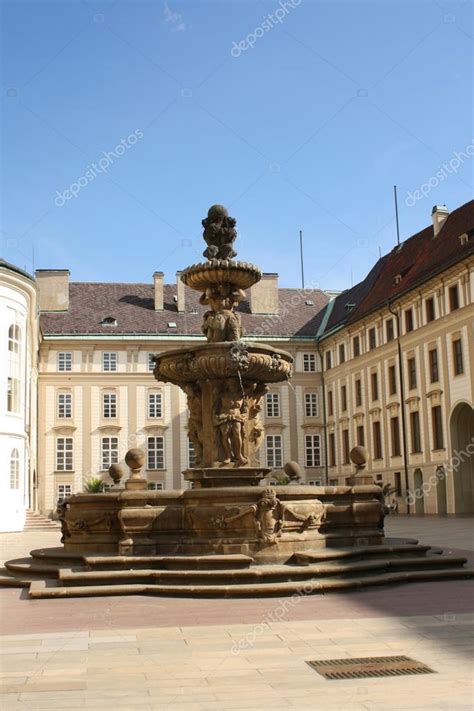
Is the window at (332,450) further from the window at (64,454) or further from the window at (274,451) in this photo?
the window at (64,454)

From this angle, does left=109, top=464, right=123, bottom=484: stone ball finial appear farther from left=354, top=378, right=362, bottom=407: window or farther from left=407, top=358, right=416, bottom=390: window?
left=354, top=378, right=362, bottom=407: window

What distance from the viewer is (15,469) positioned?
39.7 metres

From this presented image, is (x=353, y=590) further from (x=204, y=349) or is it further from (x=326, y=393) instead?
(x=326, y=393)

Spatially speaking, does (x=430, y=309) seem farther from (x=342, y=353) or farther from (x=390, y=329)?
(x=342, y=353)

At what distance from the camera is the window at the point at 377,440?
165ft

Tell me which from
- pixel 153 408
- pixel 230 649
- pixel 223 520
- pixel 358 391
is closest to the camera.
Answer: pixel 230 649

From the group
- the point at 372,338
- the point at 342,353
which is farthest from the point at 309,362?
the point at 372,338

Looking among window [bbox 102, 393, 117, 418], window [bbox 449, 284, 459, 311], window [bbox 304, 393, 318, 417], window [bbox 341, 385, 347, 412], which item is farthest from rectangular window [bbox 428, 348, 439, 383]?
window [bbox 102, 393, 117, 418]

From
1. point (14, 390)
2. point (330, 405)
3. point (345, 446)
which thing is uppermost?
point (330, 405)

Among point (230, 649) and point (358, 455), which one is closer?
point (230, 649)

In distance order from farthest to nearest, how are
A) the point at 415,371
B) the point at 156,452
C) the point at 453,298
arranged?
1. the point at 156,452
2. the point at 415,371
3. the point at 453,298

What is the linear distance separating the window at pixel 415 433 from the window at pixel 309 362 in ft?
53.0

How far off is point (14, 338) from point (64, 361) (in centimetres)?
1825

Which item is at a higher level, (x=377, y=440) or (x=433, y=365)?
(x=433, y=365)
